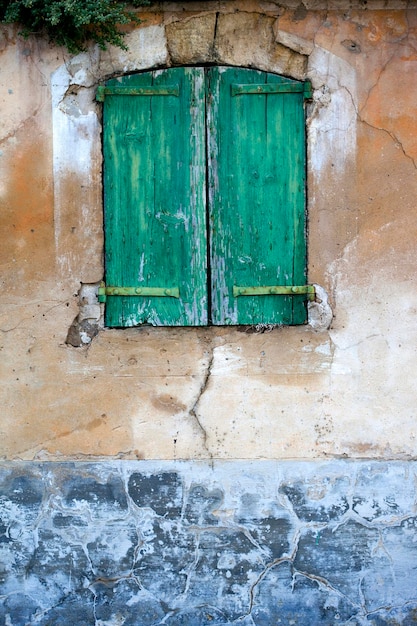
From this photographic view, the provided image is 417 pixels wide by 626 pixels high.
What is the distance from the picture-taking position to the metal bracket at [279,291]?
11.5ft

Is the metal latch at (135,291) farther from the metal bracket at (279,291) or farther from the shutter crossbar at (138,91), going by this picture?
the shutter crossbar at (138,91)

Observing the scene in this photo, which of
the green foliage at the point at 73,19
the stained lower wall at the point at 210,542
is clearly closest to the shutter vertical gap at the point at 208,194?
the green foliage at the point at 73,19

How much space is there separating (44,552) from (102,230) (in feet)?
5.62

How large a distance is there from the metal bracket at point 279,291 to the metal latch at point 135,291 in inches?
13.2

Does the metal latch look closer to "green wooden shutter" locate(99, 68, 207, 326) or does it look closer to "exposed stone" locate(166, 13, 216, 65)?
"green wooden shutter" locate(99, 68, 207, 326)

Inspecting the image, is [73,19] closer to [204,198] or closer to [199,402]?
[204,198]

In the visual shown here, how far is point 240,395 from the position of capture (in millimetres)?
3549

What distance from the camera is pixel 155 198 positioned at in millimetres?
3521

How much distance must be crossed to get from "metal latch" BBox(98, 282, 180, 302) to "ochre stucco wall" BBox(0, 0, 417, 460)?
10 centimetres

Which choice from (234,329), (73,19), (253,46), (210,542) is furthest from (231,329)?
(73,19)

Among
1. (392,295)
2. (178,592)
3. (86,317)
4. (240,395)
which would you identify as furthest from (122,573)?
(392,295)

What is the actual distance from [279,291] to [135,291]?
2.45 ft

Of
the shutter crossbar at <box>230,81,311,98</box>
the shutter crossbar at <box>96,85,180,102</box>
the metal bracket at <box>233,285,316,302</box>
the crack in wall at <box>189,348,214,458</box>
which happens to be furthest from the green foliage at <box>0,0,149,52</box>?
the crack in wall at <box>189,348,214,458</box>

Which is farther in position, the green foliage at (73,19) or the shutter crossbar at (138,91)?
the shutter crossbar at (138,91)
